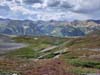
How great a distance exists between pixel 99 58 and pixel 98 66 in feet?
35.6

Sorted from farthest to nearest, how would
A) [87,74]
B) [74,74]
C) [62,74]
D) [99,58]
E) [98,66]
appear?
1. [99,58]
2. [98,66]
3. [87,74]
4. [74,74]
5. [62,74]

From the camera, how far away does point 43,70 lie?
1467 inches

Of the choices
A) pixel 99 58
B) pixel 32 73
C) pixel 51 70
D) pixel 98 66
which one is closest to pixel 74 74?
pixel 51 70

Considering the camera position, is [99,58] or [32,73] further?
[99,58]

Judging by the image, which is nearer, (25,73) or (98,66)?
(25,73)

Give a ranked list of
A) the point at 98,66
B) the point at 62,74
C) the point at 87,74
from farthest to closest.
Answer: the point at 98,66
the point at 87,74
the point at 62,74

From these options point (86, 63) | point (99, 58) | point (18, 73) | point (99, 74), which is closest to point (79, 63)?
point (86, 63)

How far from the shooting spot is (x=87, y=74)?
42.0 meters

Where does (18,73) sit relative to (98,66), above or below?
above

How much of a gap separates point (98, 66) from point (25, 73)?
2055 cm

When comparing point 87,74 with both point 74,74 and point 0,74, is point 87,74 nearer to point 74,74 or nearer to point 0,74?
point 74,74

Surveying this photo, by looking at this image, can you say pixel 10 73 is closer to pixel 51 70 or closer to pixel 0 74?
pixel 0 74

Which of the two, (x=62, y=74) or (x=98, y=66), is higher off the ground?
(x=62, y=74)

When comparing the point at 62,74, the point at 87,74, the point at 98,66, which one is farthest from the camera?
the point at 98,66
